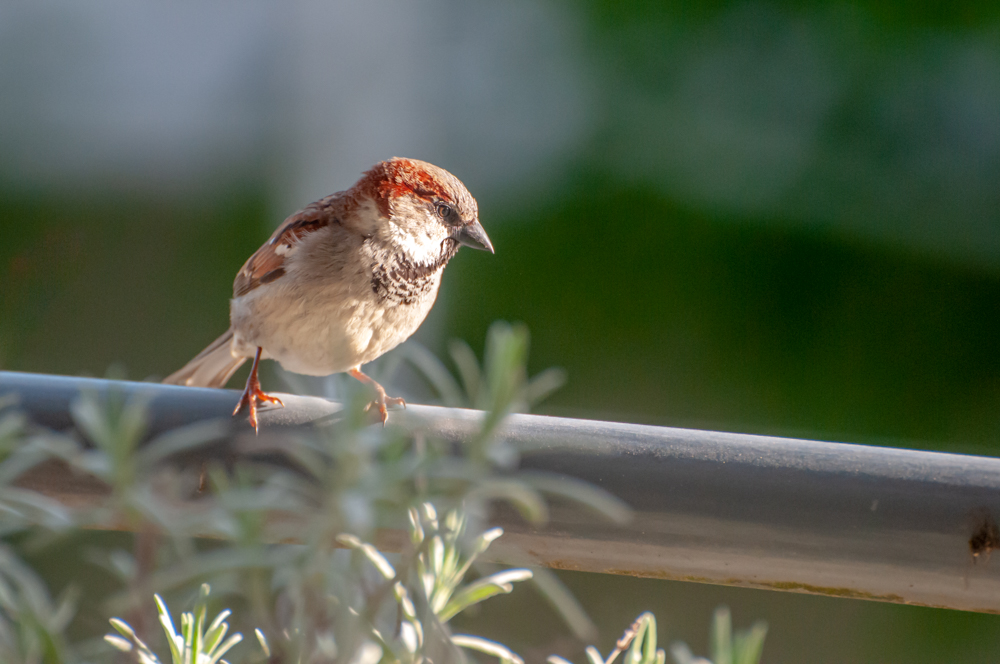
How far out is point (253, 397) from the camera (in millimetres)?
739

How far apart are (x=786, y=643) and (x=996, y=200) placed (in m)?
1.06

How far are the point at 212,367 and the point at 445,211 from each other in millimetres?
460

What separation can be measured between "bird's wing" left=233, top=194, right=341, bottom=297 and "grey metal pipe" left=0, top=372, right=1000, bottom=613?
0.61m

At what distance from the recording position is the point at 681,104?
1.87 meters

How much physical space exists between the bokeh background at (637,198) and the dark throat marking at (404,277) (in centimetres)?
62

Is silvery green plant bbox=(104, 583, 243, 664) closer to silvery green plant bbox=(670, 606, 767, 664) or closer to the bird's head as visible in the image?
silvery green plant bbox=(670, 606, 767, 664)

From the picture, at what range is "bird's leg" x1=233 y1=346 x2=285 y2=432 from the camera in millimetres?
565

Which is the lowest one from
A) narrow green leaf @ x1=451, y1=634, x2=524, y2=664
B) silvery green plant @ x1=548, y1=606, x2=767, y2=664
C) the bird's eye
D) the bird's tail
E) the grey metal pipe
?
narrow green leaf @ x1=451, y1=634, x2=524, y2=664

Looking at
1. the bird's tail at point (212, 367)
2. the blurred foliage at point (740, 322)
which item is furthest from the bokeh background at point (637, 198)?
the bird's tail at point (212, 367)

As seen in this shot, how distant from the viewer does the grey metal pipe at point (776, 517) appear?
0.47 metres

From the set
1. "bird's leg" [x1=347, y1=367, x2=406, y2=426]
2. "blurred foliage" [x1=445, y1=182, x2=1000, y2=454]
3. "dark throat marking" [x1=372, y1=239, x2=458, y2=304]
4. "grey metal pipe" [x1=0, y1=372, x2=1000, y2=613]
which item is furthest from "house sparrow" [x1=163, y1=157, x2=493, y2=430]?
"blurred foliage" [x1=445, y1=182, x2=1000, y2=454]

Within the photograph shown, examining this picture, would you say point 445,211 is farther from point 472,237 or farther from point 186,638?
point 186,638

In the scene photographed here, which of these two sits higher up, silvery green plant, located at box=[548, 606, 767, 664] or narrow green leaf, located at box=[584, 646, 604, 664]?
silvery green plant, located at box=[548, 606, 767, 664]

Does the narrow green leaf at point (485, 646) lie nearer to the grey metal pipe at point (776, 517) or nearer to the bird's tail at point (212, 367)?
the grey metal pipe at point (776, 517)
